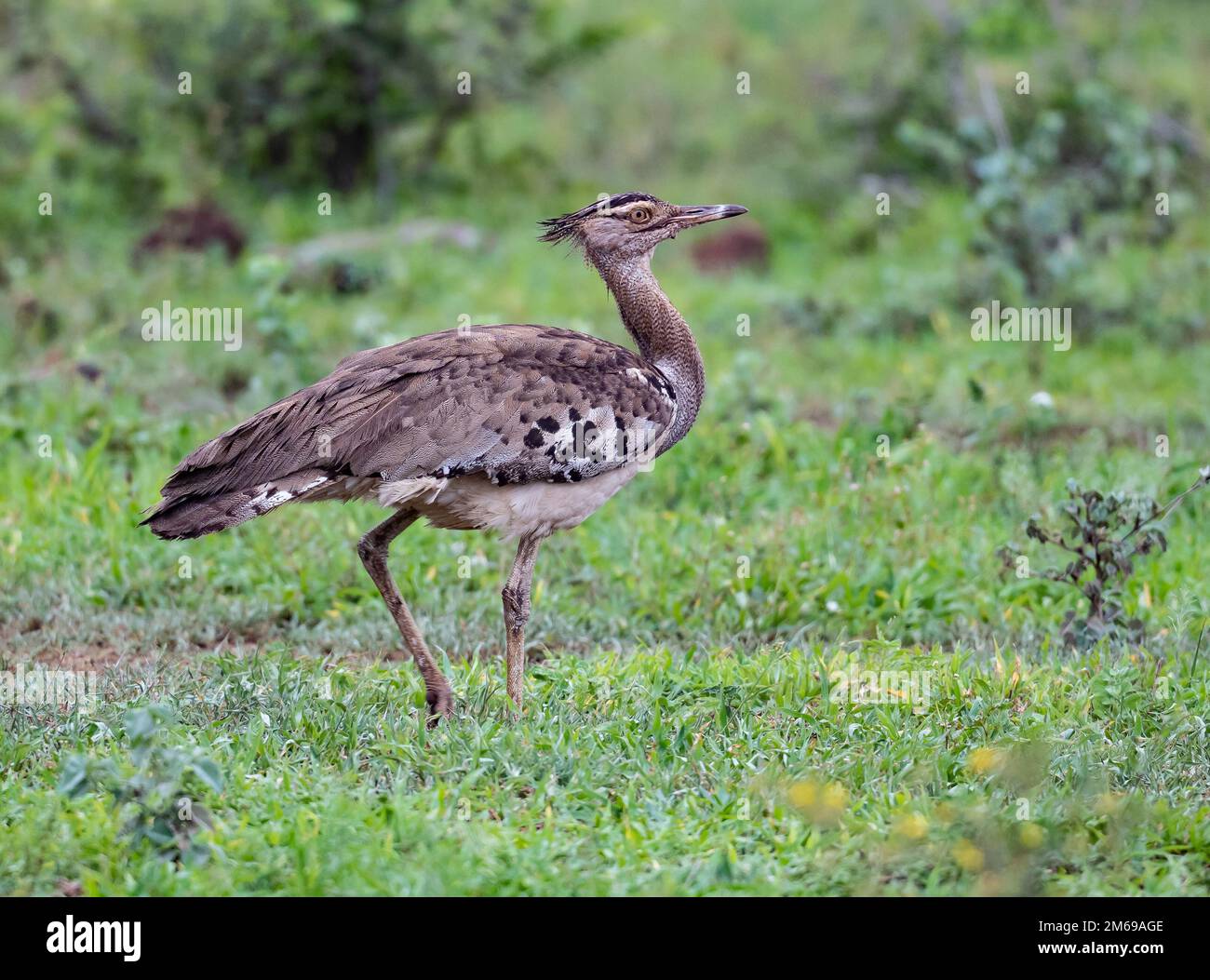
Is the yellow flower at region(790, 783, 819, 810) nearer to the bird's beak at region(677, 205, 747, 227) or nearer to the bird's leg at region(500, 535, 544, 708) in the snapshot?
the bird's leg at region(500, 535, 544, 708)

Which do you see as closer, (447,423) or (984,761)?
(984,761)

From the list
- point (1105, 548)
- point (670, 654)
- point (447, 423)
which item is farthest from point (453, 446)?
point (1105, 548)

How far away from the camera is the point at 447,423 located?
17.0ft

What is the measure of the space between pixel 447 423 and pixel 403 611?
730 mm

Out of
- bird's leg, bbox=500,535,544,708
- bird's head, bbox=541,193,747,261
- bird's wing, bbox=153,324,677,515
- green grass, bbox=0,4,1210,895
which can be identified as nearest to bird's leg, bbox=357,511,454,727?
green grass, bbox=0,4,1210,895

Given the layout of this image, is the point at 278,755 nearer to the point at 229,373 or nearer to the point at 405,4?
the point at 229,373

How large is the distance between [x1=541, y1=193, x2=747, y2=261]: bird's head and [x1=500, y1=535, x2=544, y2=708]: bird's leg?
1.14 meters

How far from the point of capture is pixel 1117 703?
5250mm

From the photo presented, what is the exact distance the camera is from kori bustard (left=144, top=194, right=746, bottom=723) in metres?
5.12

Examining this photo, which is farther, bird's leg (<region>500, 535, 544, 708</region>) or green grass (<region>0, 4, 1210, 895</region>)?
bird's leg (<region>500, 535, 544, 708</region>)

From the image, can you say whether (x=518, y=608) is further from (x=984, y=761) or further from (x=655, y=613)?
(x=984, y=761)

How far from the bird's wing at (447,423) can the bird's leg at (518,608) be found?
402mm
